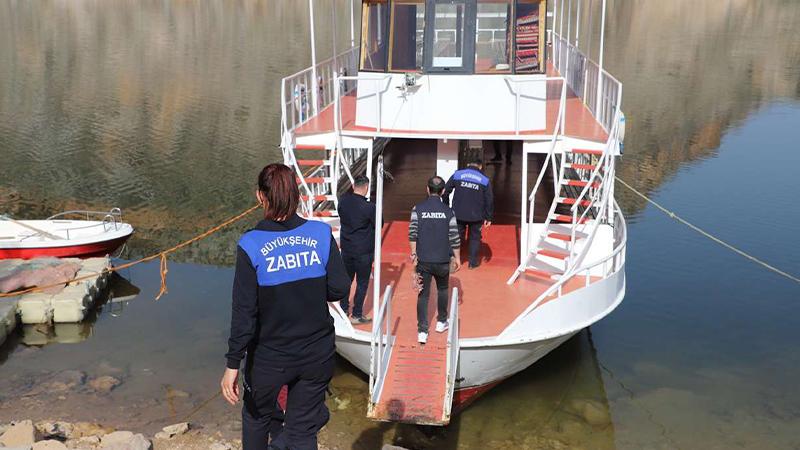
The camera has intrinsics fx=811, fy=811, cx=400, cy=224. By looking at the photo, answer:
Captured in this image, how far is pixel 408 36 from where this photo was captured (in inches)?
476

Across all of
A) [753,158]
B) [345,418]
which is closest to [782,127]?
[753,158]

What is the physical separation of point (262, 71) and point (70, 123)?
44.4ft

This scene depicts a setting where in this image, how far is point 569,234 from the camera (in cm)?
1156

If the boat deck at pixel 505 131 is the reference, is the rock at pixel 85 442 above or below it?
below

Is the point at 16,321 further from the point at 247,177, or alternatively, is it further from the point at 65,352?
the point at 247,177

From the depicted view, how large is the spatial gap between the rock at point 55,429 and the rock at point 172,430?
3.59 ft

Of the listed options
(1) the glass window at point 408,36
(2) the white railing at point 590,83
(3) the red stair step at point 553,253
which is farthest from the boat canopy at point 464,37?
(3) the red stair step at point 553,253

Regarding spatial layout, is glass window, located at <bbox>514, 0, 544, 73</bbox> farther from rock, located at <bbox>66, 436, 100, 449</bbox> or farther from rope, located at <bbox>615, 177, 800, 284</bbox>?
rock, located at <bbox>66, 436, 100, 449</bbox>

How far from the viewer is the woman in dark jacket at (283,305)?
470 cm

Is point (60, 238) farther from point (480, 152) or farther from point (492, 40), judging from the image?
point (492, 40)

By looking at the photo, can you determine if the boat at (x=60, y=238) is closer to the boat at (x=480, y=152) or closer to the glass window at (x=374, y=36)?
the boat at (x=480, y=152)

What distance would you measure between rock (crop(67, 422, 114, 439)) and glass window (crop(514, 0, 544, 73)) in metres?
7.55

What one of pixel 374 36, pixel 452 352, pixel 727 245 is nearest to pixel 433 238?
pixel 452 352

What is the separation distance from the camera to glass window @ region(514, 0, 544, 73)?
1203 cm
